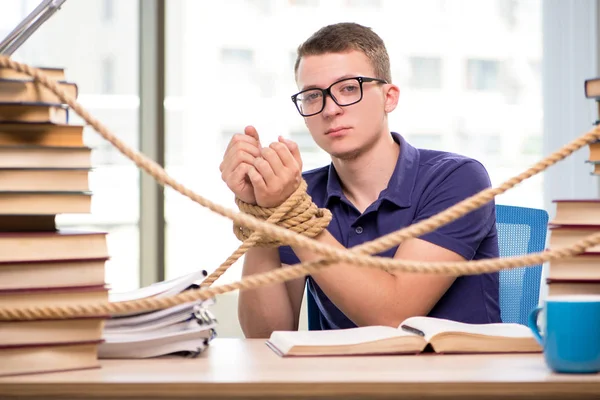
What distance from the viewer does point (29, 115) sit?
3.31ft

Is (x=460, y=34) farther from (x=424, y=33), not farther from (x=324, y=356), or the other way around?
(x=324, y=356)

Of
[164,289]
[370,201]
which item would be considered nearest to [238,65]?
[370,201]

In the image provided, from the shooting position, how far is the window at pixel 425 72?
3.62 metres

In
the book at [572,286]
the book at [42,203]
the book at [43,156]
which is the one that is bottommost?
the book at [572,286]

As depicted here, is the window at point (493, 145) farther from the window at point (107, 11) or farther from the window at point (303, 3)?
the window at point (107, 11)

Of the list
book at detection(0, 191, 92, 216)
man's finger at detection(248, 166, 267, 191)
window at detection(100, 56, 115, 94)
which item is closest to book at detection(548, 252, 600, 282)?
man's finger at detection(248, 166, 267, 191)

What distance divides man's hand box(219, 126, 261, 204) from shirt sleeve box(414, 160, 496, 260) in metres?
0.40

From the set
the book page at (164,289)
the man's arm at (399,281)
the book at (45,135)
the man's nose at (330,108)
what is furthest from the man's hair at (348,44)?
the book at (45,135)

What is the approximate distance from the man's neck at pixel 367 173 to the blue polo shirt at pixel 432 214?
4 cm

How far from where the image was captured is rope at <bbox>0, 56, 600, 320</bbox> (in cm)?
89

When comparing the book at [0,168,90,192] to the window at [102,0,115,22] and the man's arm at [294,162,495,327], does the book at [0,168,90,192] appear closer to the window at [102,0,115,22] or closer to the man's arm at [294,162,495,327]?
the man's arm at [294,162,495,327]

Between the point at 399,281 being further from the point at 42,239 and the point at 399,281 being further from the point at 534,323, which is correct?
the point at 42,239

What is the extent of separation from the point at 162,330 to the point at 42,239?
239 millimetres

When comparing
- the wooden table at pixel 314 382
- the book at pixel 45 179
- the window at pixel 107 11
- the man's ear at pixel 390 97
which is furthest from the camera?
the window at pixel 107 11
